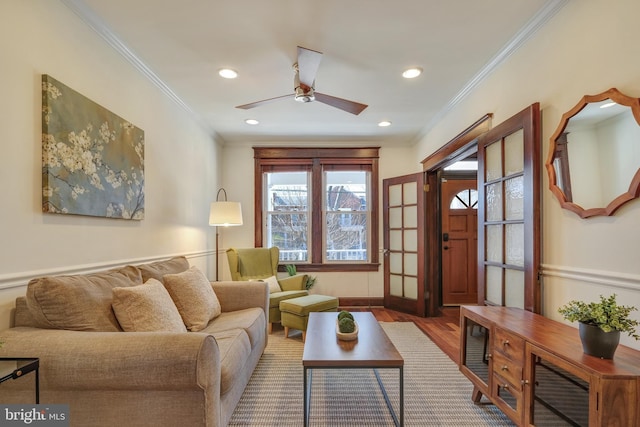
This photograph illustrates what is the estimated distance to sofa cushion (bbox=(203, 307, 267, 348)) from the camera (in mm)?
2260

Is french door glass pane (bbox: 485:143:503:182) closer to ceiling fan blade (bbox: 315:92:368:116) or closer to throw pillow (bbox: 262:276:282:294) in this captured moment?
ceiling fan blade (bbox: 315:92:368:116)

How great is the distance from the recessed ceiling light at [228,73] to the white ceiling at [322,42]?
0.17 ft

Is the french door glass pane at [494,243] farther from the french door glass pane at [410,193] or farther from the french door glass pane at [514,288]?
the french door glass pane at [410,193]

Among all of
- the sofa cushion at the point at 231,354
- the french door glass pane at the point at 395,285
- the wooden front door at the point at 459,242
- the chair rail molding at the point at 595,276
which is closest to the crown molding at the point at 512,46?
the chair rail molding at the point at 595,276

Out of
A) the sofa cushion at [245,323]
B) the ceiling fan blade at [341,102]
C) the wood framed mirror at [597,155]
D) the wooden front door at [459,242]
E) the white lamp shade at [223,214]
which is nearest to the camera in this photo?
the wood framed mirror at [597,155]

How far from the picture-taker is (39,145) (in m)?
1.66

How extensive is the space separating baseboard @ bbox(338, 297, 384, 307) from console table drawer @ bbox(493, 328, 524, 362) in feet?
10.2

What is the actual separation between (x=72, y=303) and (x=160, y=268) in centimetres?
89

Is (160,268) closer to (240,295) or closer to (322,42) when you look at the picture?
(240,295)

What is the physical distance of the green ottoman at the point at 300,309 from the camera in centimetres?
327

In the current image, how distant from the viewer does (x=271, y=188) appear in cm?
497

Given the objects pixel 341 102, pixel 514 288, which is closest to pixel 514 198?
pixel 514 288

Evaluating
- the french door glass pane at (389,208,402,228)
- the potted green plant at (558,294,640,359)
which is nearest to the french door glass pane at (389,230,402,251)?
the french door glass pane at (389,208,402,228)

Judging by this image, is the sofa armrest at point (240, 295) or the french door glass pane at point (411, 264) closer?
the sofa armrest at point (240, 295)
